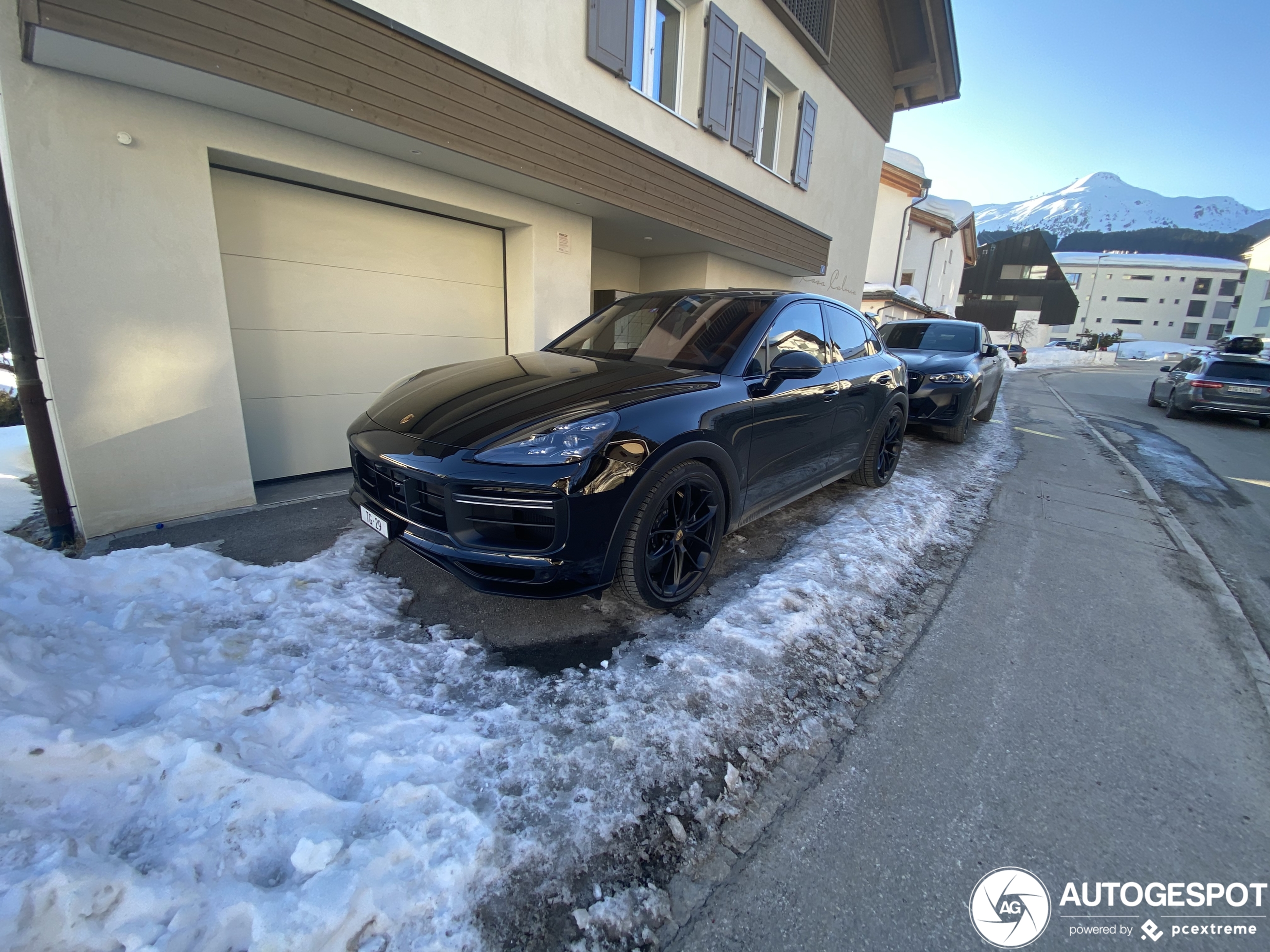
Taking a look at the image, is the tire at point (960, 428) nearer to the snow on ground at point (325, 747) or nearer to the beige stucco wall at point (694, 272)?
the beige stucco wall at point (694, 272)

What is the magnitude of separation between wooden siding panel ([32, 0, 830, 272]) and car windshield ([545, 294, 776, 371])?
2.07m

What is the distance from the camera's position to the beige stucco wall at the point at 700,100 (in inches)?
185

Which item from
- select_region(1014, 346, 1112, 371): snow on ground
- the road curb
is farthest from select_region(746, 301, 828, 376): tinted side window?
select_region(1014, 346, 1112, 371): snow on ground

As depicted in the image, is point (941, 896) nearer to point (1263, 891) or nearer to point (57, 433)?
point (1263, 891)

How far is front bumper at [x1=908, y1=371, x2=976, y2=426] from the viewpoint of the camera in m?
7.28

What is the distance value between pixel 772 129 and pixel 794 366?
29.7 ft

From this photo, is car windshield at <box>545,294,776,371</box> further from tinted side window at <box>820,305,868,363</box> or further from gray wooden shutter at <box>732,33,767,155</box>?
gray wooden shutter at <box>732,33,767,155</box>

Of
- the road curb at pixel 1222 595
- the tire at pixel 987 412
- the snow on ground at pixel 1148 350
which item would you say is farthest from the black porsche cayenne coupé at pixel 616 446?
the snow on ground at pixel 1148 350

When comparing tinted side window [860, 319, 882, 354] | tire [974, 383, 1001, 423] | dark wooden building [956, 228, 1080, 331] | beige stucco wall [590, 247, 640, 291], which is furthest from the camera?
dark wooden building [956, 228, 1080, 331]

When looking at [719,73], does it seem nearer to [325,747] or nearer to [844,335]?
[844,335]

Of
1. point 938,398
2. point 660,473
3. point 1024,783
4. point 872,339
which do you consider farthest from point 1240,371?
point 660,473

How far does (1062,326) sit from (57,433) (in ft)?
275

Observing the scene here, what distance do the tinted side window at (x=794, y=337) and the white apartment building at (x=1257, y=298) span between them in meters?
78.6

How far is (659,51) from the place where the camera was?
7.24 meters
